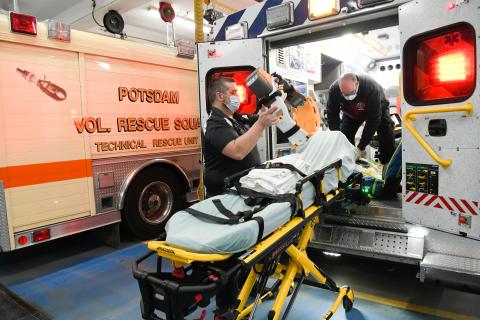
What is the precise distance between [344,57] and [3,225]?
293 inches

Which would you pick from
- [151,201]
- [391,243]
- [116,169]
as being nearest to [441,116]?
[391,243]

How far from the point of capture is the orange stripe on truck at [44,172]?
3564 mm

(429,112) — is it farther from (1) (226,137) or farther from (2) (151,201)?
(2) (151,201)

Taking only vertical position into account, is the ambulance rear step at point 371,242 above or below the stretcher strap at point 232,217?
below

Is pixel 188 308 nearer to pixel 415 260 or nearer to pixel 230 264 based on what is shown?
pixel 230 264

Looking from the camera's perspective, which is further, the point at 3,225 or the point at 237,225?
the point at 3,225

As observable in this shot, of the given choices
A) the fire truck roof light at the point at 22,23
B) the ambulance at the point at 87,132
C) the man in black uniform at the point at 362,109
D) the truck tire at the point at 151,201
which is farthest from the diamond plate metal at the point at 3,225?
the man in black uniform at the point at 362,109

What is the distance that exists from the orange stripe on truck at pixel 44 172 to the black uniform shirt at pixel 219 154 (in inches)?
73.6

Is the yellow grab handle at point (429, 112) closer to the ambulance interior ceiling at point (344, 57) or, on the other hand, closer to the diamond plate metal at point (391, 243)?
the diamond plate metal at point (391, 243)

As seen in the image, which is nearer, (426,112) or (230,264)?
(230,264)

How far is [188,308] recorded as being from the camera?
1693 mm

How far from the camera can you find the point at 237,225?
1856 millimetres

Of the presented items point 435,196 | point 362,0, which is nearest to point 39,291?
point 435,196

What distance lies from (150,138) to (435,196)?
3.53 m
